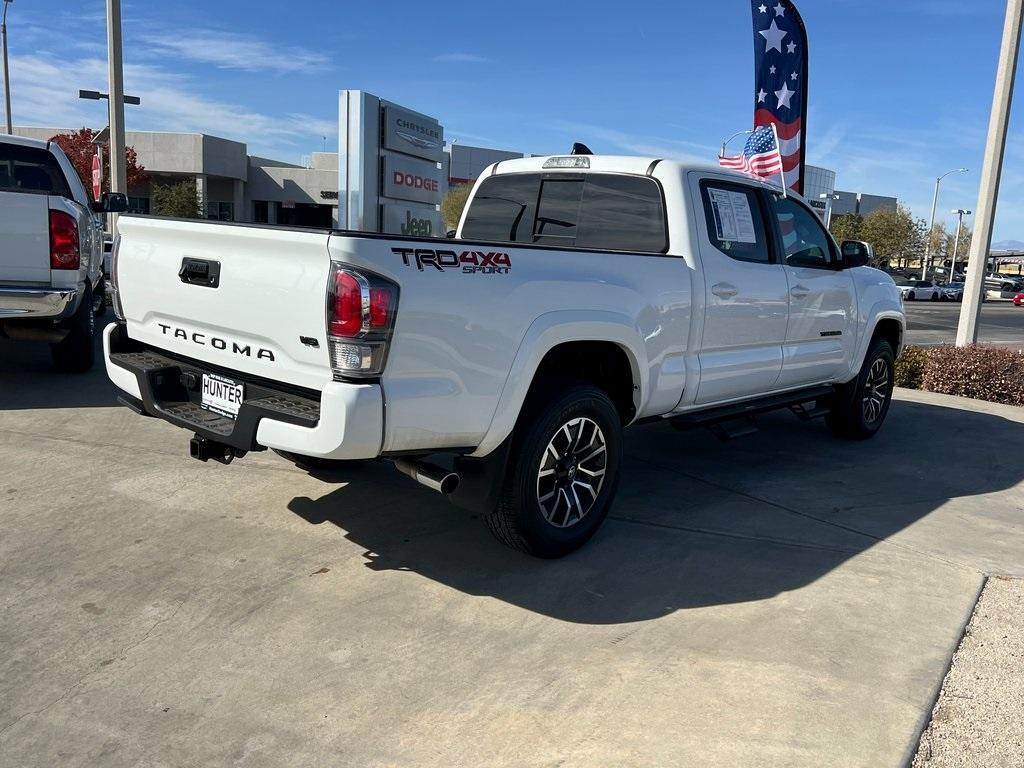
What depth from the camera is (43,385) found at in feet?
25.0

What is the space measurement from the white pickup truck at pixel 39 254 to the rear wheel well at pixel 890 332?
6.66 metres

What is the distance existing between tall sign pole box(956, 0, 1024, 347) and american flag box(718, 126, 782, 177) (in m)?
2.62

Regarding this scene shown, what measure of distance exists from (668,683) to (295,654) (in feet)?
4.56

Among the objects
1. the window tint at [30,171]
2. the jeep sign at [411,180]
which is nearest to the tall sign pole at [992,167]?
the jeep sign at [411,180]

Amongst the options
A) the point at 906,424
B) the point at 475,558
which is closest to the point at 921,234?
the point at 906,424

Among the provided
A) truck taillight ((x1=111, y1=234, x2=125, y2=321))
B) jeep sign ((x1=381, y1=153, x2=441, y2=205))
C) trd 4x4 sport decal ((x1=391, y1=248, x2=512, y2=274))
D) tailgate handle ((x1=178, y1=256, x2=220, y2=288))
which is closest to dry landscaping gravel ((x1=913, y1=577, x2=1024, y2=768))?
trd 4x4 sport decal ((x1=391, y1=248, x2=512, y2=274))

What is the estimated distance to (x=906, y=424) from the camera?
7.94 m

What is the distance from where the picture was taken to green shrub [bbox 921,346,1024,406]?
30.9 feet

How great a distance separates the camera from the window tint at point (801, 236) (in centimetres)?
580

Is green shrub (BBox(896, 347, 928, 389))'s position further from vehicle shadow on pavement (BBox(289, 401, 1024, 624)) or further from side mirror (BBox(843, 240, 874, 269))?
side mirror (BBox(843, 240, 874, 269))

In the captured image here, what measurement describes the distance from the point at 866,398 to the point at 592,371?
141 inches

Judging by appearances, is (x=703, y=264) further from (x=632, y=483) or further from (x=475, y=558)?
(x=475, y=558)

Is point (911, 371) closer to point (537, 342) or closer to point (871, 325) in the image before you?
point (871, 325)

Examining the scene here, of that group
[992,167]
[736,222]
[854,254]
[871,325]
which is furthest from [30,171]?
[992,167]
